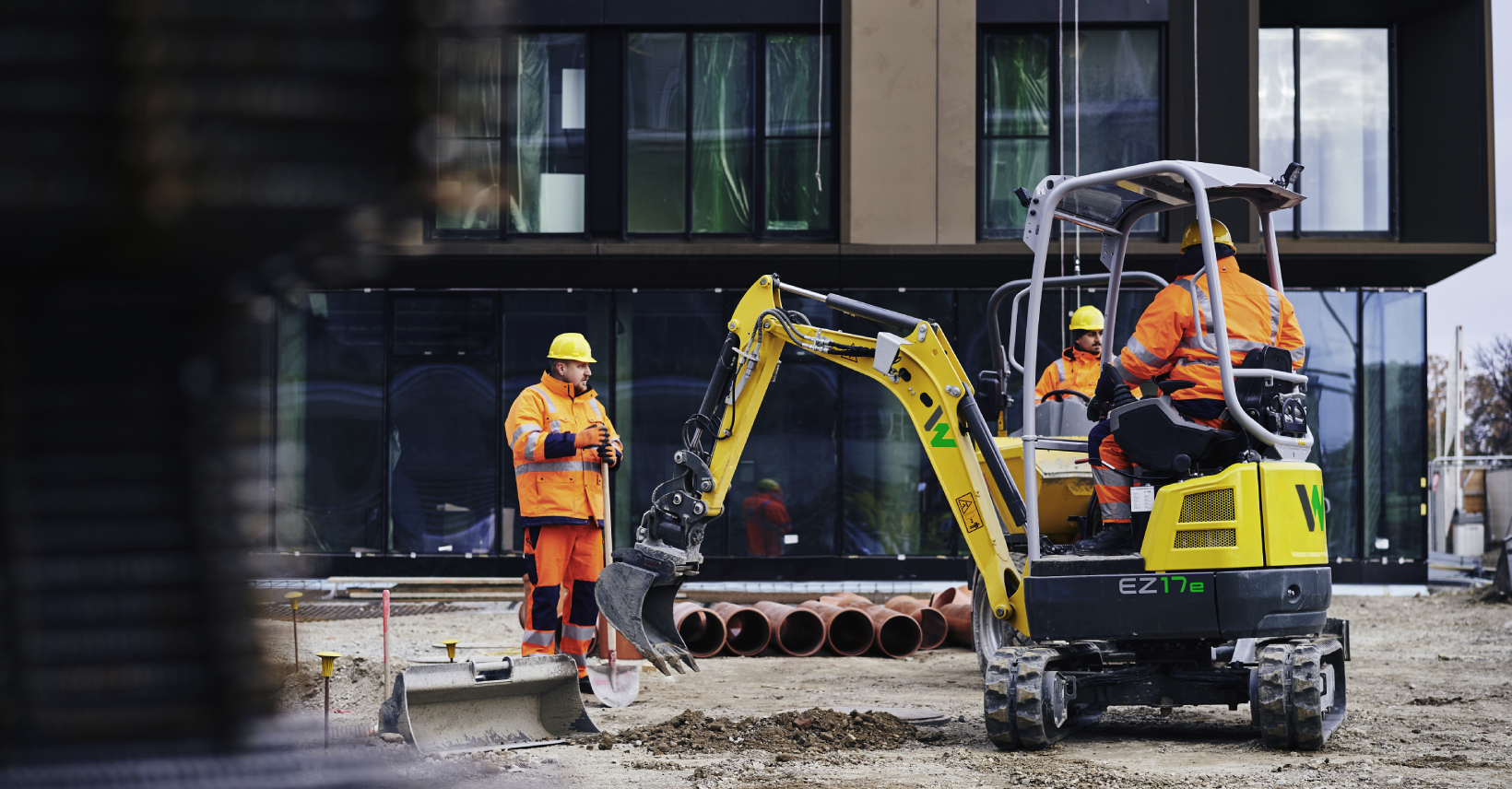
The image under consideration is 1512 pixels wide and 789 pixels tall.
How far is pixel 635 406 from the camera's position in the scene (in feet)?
56.7

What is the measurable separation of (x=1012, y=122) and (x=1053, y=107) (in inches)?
21.2

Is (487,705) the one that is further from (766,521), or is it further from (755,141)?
(755,141)

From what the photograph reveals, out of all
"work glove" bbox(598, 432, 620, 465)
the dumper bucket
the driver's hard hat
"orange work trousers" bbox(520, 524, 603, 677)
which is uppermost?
the driver's hard hat

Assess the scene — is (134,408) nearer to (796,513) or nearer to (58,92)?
(58,92)

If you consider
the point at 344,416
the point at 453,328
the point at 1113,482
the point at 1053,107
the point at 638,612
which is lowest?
the point at 638,612

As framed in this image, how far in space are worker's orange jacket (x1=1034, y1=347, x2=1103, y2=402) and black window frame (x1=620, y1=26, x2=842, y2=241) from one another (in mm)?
7548

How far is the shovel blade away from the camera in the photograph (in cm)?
849

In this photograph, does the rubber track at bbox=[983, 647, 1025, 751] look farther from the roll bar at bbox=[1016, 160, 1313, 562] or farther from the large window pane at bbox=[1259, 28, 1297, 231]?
the large window pane at bbox=[1259, 28, 1297, 231]

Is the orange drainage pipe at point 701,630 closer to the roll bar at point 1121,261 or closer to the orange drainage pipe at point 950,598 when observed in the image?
the orange drainage pipe at point 950,598

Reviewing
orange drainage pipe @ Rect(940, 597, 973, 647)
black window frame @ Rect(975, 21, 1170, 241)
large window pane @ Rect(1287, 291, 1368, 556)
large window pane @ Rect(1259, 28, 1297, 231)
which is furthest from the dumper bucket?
large window pane @ Rect(1259, 28, 1297, 231)

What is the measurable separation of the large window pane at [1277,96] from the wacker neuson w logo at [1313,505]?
11.5m

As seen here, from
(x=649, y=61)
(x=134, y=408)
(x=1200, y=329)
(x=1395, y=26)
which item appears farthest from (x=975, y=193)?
(x=134, y=408)

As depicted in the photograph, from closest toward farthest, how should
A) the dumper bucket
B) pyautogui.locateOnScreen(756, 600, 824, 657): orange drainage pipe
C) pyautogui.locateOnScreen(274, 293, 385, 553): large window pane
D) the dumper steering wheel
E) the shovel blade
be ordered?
the dumper bucket
the shovel blade
the dumper steering wheel
pyautogui.locateOnScreen(756, 600, 824, 657): orange drainage pipe
pyautogui.locateOnScreen(274, 293, 385, 553): large window pane

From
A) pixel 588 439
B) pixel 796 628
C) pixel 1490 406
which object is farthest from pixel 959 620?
pixel 1490 406
